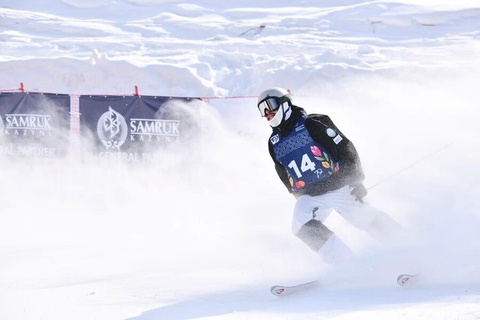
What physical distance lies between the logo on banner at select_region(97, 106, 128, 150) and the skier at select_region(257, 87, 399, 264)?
6.56 meters

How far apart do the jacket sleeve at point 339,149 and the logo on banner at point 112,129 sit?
6.82 metres

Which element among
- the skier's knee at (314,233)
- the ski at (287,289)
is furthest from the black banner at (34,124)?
the ski at (287,289)

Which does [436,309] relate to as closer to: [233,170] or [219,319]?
[219,319]

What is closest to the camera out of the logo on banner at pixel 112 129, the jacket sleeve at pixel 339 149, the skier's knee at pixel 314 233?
the skier's knee at pixel 314 233

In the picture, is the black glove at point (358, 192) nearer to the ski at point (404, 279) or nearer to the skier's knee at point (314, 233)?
the skier's knee at point (314, 233)

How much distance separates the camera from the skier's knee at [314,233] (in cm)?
691

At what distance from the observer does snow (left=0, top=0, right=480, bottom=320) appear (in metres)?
6.76

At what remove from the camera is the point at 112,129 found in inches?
533

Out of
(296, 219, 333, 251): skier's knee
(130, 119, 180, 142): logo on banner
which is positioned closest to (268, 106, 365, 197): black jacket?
(296, 219, 333, 251): skier's knee

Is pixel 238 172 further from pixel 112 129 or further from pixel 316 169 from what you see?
pixel 316 169

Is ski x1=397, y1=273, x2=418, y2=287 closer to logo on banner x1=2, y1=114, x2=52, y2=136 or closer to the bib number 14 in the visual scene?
the bib number 14

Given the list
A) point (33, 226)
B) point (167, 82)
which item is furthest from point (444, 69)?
point (33, 226)

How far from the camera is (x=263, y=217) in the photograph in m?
10.6

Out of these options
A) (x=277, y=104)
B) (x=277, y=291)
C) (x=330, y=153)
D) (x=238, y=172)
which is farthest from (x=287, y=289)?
(x=238, y=172)
